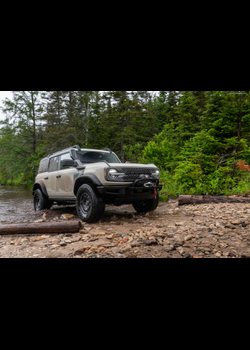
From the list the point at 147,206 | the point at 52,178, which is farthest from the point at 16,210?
the point at 147,206

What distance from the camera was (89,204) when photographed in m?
4.87

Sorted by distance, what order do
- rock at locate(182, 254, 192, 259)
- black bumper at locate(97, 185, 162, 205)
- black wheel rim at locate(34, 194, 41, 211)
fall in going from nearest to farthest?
rock at locate(182, 254, 192, 259), black bumper at locate(97, 185, 162, 205), black wheel rim at locate(34, 194, 41, 211)

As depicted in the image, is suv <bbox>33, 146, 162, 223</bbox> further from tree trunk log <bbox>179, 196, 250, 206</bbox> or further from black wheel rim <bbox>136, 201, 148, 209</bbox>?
tree trunk log <bbox>179, 196, 250, 206</bbox>

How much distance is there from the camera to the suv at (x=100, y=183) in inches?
184

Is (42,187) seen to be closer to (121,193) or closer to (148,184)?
(121,193)

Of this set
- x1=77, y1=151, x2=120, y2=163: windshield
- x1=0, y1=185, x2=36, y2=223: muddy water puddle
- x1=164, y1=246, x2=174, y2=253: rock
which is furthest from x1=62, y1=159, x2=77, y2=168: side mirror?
x1=164, y1=246, x2=174, y2=253: rock

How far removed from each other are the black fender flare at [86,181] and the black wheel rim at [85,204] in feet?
1.02

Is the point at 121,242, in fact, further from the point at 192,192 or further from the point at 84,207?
the point at 192,192

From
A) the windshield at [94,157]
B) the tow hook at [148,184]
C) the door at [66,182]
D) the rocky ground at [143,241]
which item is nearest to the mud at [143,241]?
the rocky ground at [143,241]

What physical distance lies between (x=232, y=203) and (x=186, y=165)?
2828mm

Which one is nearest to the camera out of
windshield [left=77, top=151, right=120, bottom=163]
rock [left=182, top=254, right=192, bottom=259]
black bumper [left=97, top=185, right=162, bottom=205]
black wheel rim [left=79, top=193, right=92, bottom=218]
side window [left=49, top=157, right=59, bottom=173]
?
rock [left=182, top=254, right=192, bottom=259]

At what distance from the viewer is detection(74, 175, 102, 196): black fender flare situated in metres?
4.72

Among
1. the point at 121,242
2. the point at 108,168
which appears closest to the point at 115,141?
the point at 108,168

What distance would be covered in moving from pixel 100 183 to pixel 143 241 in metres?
1.69
